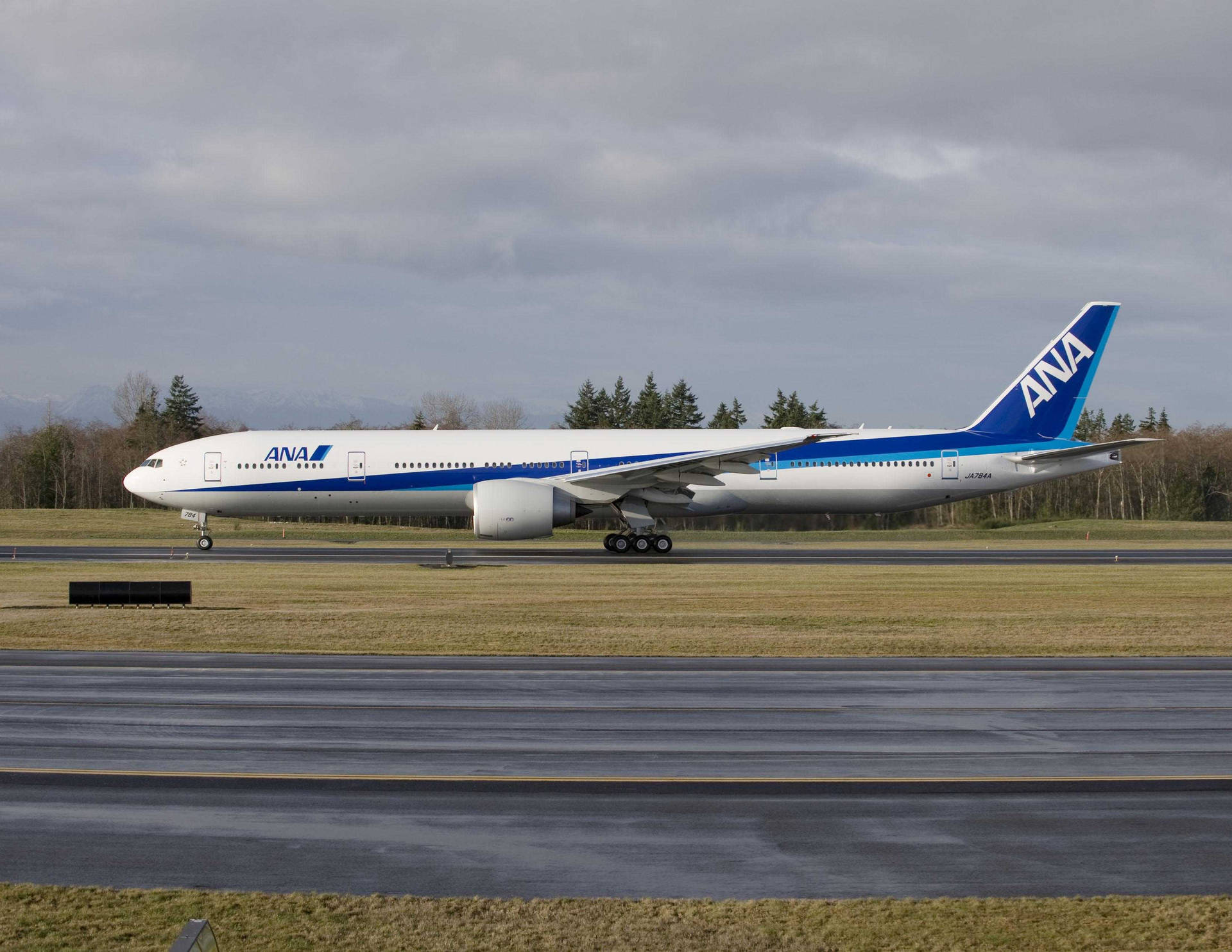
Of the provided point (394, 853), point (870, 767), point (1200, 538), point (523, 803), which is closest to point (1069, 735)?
point (870, 767)

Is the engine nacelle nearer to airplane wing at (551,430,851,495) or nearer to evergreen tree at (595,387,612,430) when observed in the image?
airplane wing at (551,430,851,495)

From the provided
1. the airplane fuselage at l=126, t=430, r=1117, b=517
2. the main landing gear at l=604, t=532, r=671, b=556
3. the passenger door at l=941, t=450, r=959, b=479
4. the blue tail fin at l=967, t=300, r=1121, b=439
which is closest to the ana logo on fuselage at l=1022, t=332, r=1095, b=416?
the blue tail fin at l=967, t=300, r=1121, b=439

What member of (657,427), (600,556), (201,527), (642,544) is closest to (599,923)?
(600,556)

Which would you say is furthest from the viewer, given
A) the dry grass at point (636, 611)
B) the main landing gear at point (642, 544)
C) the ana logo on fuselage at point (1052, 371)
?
the ana logo on fuselage at point (1052, 371)

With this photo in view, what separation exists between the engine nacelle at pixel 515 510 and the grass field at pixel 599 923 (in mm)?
28261

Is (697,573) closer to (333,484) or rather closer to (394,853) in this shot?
(333,484)

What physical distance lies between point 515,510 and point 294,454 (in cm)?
960

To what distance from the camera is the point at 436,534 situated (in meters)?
55.2

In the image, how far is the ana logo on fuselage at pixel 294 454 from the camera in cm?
3972

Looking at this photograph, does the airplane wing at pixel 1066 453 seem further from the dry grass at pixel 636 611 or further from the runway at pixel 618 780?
the runway at pixel 618 780

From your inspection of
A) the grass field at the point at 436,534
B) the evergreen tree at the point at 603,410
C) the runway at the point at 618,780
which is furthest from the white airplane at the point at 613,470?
the evergreen tree at the point at 603,410

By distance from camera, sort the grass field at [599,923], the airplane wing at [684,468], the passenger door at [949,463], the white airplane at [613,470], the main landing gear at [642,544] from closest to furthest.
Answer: the grass field at [599,923] → the airplane wing at [684,468] → the white airplane at [613,470] → the main landing gear at [642,544] → the passenger door at [949,463]

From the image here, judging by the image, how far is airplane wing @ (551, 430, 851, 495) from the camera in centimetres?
3709

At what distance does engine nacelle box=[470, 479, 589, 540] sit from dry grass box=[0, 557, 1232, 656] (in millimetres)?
2560
